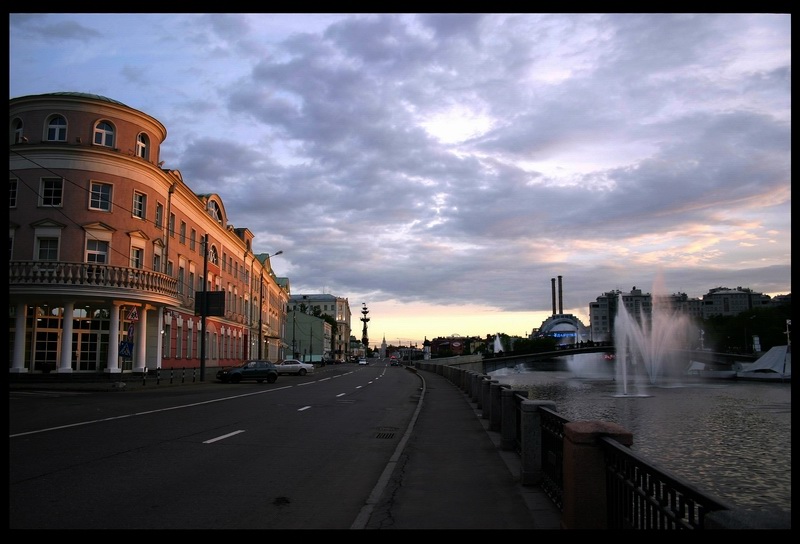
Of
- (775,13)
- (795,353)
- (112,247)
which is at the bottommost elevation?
(795,353)

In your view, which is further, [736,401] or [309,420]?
[736,401]

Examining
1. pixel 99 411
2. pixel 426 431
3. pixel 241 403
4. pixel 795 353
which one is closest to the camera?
pixel 795 353

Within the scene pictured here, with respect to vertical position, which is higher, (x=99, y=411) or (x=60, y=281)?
(x=60, y=281)

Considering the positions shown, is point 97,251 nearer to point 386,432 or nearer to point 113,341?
point 113,341

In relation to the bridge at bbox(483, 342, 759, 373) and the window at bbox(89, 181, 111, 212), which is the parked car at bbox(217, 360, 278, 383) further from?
the bridge at bbox(483, 342, 759, 373)

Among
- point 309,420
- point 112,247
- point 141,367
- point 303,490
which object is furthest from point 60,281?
point 303,490

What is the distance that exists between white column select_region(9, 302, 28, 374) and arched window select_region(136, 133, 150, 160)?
35.8 feet

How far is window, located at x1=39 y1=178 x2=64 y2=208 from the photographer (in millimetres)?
34594

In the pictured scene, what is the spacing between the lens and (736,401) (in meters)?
35.8

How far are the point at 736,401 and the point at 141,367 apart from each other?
34588 millimetres

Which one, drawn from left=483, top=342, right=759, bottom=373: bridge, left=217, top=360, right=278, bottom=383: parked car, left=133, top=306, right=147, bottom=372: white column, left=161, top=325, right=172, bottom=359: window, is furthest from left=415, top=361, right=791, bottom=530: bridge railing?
left=483, top=342, right=759, bottom=373: bridge

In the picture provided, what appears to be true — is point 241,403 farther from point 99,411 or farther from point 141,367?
point 141,367

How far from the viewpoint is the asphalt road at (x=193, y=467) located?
6797mm

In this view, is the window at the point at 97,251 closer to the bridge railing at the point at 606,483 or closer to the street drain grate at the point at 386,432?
the street drain grate at the point at 386,432
